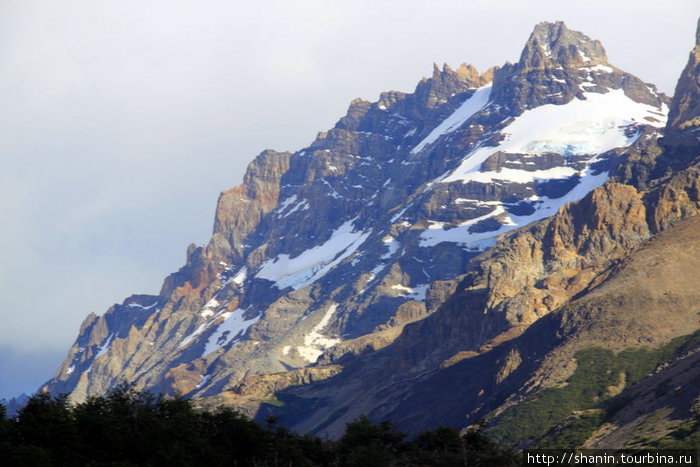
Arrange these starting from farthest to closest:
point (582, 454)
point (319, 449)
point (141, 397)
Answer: point (582, 454) → point (141, 397) → point (319, 449)

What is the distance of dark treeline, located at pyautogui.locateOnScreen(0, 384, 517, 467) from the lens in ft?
369

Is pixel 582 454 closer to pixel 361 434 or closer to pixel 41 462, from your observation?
pixel 361 434

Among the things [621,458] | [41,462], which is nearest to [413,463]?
[41,462]

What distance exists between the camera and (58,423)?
116m

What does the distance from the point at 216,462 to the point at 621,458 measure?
77.9m

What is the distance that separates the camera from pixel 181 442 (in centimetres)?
11738

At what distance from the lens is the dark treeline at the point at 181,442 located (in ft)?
369

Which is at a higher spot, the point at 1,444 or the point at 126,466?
the point at 1,444

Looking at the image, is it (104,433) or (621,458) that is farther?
(621,458)

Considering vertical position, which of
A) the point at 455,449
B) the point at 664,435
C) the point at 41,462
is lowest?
the point at 664,435

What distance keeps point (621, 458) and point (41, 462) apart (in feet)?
328

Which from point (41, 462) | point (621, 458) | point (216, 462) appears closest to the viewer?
point (41, 462)

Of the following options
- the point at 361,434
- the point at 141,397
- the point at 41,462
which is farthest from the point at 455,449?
the point at 41,462

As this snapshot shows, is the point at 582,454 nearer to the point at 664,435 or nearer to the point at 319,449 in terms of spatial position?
the point at 664,435
